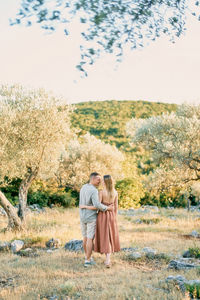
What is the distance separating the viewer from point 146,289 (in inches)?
203


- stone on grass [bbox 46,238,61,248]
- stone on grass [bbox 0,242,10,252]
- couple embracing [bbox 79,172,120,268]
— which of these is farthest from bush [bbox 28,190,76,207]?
couple embracing [bbox 79,172,120,268]

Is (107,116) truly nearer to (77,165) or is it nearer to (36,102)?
(77,165)

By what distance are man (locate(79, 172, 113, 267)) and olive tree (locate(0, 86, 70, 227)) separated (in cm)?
703

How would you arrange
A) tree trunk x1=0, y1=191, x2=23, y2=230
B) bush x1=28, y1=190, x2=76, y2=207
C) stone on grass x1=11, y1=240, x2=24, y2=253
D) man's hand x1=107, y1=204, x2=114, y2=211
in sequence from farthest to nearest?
bush x1=28, y1=190, x2=76, y2=207
tree trunk x1=0, y1=191, x2=23, y2=230
stone on grass x1=11, y1=240, x2=24, y2=253
man's hand x1=107, y1=204, x2=114, y2=211

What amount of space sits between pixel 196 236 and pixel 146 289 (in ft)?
24.9

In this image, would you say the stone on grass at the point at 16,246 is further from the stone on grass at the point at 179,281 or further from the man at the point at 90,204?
the stone on grass at the point at 179,281

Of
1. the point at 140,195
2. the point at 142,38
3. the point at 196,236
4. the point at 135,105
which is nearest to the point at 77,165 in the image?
the point at 140,195

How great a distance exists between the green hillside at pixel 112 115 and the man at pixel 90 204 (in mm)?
48713

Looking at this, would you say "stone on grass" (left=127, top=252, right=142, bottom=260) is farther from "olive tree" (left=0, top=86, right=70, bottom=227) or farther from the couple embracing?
"olive tree" (left=0, top=86, right=70, bottom=227)

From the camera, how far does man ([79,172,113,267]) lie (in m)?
7.05

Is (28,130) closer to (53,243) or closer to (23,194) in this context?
(23,194)

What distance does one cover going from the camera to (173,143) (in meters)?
15.5

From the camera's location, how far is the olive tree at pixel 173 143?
48.9ft

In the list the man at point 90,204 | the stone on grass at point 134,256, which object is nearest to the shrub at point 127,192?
the stone on grass at point 134,256
